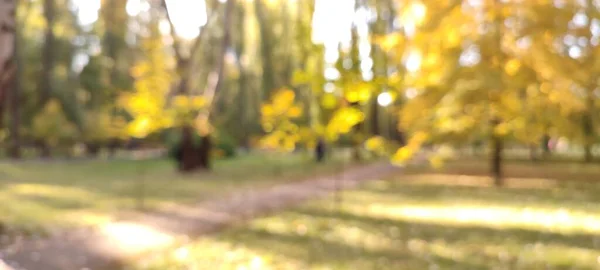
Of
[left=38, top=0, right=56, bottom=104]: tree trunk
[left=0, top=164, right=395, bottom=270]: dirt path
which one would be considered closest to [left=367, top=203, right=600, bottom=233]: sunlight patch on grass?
[left=0, top=164, right=395, bottom=270]: dirt path

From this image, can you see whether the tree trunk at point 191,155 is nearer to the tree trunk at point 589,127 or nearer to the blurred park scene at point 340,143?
the blurred park scene at point 340,143

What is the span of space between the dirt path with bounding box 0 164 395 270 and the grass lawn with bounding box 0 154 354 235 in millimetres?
889

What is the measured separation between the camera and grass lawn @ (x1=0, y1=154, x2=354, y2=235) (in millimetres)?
10695

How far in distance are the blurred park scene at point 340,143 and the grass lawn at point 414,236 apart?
1.7 inches

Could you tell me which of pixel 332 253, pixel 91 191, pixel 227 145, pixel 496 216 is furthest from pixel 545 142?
pixel 332 253

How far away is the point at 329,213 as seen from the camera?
1126 centimetres

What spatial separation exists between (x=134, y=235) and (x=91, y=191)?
25.0ft

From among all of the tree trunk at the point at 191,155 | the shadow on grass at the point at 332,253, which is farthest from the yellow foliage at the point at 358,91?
the tree trunk at the point at 191,155

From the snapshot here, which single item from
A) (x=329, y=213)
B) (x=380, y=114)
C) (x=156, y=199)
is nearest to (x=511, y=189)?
(x=329, y=213)

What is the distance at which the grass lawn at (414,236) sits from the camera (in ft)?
22.5

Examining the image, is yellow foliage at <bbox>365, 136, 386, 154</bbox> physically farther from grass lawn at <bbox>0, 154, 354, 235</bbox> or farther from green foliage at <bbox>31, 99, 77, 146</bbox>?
green foliage at <bbox>31, 99, 77, 146</bbox>

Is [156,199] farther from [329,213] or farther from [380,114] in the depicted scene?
[380,114]

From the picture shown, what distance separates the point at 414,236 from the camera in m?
8.70

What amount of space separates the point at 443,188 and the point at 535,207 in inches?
189
